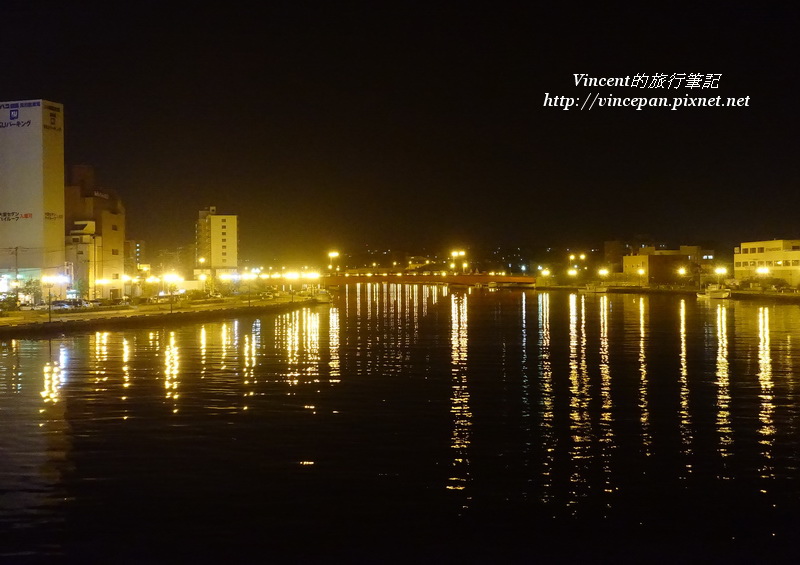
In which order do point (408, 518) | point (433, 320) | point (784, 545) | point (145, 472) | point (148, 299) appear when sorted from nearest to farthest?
point (784, 545) → point (408, 518) → point (145, 472) → point (433, 320) → point (148, 299)

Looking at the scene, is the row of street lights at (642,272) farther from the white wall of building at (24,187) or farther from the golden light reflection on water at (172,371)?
the golden light reflection on water at (172,371)

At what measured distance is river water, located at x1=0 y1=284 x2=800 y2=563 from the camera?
21.0 feet

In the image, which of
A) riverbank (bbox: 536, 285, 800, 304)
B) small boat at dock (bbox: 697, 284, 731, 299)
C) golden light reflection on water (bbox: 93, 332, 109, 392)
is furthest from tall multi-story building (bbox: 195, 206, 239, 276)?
golden light reflection on water (bbox: 93, 332, 109, 392)

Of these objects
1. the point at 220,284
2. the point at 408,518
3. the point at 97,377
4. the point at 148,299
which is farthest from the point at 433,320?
the point at 408,518

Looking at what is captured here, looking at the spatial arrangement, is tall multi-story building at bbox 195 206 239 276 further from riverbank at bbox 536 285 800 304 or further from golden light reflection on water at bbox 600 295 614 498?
golden light reflection on water at bbox 600 295 614 498

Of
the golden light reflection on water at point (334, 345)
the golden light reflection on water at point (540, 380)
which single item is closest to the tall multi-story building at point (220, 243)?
the golden light reflection on water at point (334, 345)

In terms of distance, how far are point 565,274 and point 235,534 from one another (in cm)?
8971

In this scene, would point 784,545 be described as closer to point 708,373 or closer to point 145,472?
point 145,472

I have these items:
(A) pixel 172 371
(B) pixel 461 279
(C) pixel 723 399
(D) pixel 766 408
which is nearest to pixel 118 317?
(A) pixel 172 371

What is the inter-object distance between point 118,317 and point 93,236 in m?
13.3

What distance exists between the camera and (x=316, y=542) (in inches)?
251

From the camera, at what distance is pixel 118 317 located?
3133cm

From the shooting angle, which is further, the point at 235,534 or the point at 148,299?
the point at 148,299

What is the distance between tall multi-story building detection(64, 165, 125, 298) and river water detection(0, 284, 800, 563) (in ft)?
80.2
